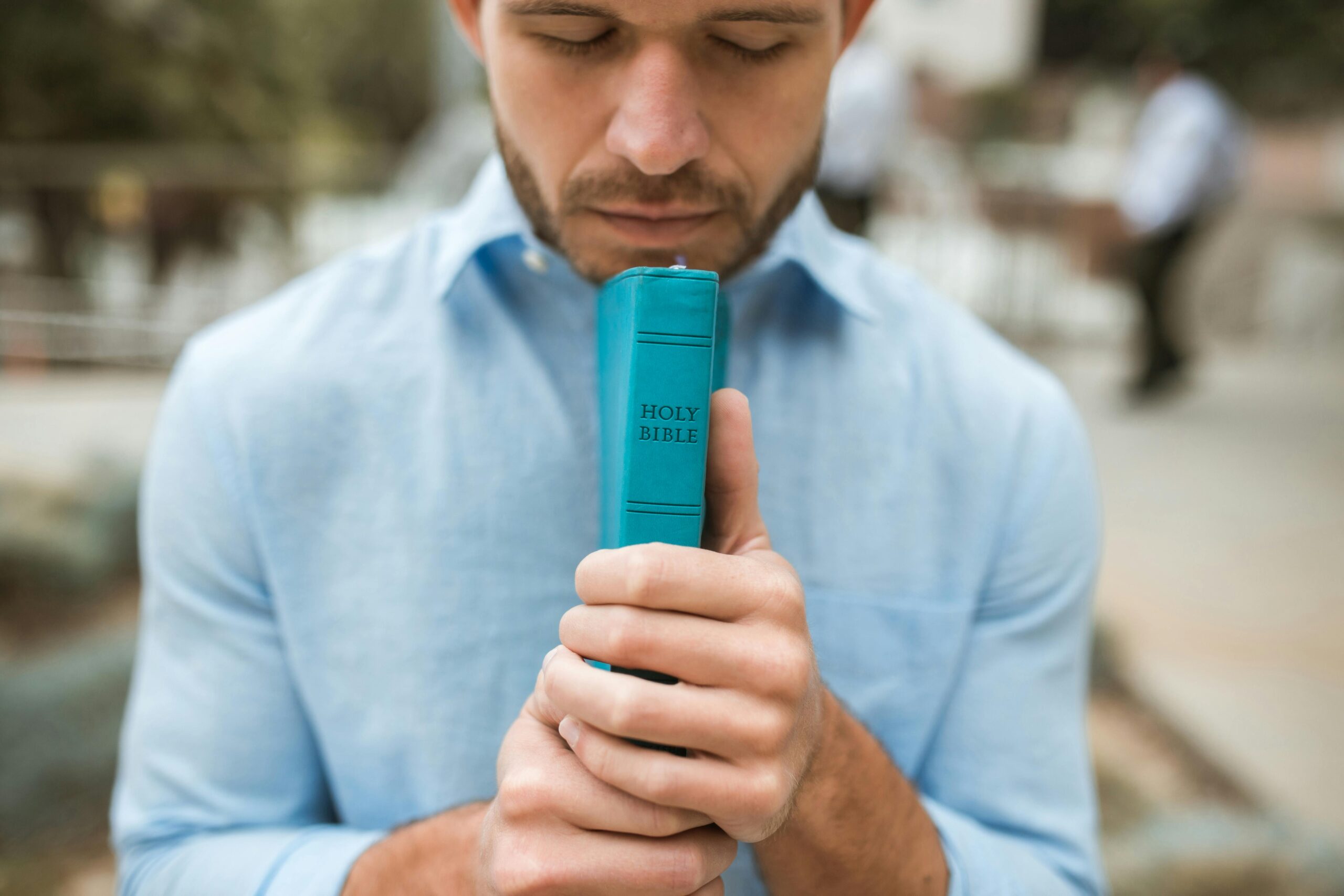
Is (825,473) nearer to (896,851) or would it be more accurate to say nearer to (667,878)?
(896,851)

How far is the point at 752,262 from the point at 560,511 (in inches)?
13.8

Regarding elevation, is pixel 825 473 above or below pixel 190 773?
above

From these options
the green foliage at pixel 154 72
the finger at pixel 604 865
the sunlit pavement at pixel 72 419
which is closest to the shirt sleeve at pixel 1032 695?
the finger at pixel 604 865

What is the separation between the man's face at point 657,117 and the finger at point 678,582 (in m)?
0.41

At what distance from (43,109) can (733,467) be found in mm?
7239

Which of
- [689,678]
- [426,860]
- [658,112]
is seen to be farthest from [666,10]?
[426,860]

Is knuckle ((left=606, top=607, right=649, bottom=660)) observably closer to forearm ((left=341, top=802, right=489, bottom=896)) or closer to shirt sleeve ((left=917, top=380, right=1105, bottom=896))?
forearm ((left=341, top=802, right=489, bottom=896))

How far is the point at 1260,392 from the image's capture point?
272 inches

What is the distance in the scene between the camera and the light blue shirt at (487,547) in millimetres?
1139

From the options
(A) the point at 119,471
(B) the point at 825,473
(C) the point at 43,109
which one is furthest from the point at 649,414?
(C) the point at 43,109

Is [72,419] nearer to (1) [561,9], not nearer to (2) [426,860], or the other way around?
(2) [426,860]

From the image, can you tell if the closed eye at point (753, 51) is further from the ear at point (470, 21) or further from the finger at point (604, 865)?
the finger at point (604, 865)

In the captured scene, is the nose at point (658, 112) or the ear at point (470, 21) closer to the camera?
the nose at point (658, 112)

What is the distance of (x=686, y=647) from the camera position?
688 mm
